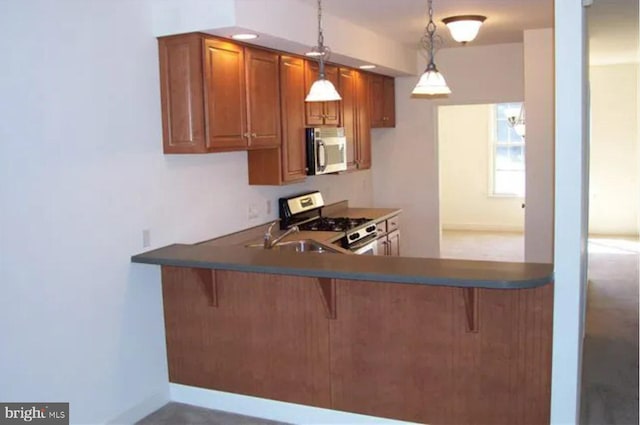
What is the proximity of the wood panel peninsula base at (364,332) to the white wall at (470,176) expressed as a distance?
7.47 meters

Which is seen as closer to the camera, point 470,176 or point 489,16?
point 489,16

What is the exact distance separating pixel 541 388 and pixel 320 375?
1.13m

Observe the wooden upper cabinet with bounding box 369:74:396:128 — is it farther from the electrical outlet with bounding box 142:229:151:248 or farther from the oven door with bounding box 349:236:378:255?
the electrical outlet with bounding box 142:229:151:248

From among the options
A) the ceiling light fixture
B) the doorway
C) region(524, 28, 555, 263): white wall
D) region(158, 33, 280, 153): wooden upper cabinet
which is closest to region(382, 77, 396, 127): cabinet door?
region(524, 28, 555, 263): white wall

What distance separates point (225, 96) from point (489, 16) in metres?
2.40

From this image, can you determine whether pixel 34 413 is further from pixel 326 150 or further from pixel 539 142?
pixel 539 142

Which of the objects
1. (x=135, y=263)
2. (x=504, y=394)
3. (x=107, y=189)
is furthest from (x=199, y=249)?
(x=504, y=394)

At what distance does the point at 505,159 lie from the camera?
10500mm

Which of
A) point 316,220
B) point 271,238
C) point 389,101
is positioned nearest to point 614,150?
point 389,101

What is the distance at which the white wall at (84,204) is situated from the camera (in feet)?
9.08

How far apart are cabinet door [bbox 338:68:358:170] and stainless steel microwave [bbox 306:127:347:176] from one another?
179mm

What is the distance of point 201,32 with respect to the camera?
353cm

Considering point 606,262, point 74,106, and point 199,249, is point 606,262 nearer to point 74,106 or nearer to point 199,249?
point 199,249

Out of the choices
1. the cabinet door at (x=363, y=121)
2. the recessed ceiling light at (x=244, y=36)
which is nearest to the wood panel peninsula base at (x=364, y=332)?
the recessed ceiling light at (x=244, y=36)
